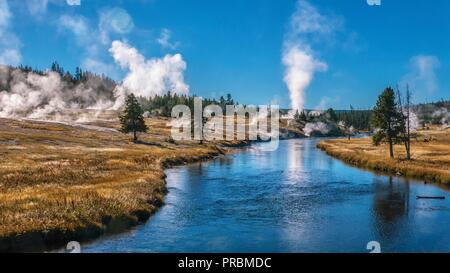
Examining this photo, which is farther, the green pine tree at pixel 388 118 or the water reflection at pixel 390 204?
the green pine tree at pixel 388 118

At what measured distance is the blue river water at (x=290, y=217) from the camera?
28.1m

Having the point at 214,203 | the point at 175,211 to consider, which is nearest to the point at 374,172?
the point at 214,203

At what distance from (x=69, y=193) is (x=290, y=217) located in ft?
57.9

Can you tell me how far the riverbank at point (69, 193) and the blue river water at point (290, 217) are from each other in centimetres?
170

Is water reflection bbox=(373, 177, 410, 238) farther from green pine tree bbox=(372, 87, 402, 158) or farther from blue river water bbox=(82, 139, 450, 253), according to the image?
green pine tree bbox=(372, 87, 402, 158)

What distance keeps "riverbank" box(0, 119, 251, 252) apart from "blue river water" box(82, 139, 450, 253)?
5.58 feet

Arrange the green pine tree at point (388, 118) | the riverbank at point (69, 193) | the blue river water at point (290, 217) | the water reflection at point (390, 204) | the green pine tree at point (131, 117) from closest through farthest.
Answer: the riverbank at point (69, 193) → the blue river water at point (290, 217) → the water reflection at point (390, 204) → the green pine tree at point (388, 118) → the green pine tree at point (131, 117)

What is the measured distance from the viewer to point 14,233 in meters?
25.8

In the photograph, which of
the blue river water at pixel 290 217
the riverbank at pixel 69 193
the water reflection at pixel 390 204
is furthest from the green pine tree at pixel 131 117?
the water reflection at pixel 390 204

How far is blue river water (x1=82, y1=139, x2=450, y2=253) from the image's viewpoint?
92.3ft

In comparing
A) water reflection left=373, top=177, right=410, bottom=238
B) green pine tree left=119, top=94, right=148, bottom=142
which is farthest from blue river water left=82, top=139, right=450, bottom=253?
green pine tree left=119, top=94, right=148, bottom=142

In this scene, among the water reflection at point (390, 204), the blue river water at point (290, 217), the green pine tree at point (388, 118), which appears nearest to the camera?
the blue river water at point (290, 217)

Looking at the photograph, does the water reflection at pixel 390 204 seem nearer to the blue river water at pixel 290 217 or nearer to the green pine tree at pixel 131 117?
the blue river water at pixel 290 217
